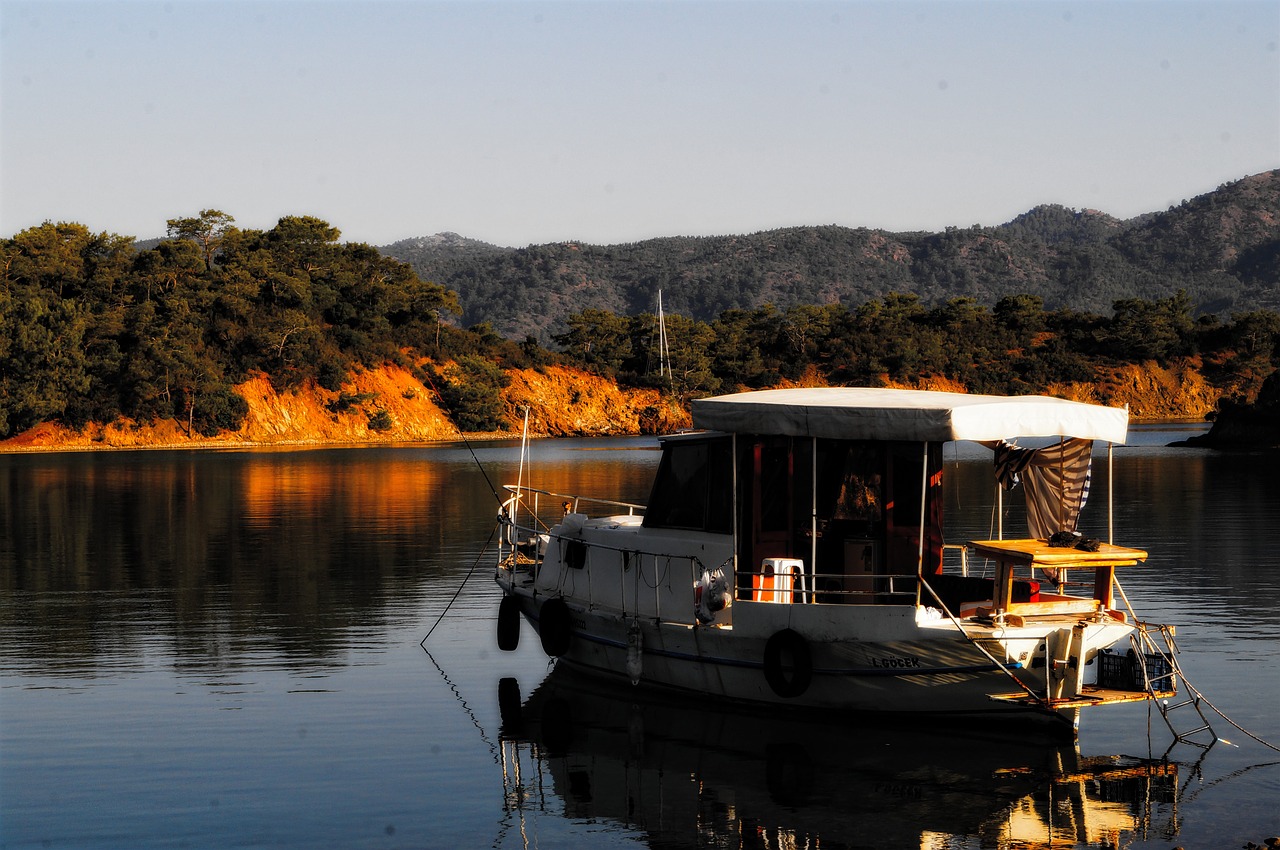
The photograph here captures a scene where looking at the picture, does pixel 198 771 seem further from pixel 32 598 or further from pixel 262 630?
pixel 32 598

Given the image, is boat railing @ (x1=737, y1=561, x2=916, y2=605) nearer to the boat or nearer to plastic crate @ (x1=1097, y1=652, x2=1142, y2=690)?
the boat

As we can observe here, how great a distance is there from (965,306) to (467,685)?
16934cm

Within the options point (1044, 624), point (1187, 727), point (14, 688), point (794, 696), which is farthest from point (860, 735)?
point (14, 688)

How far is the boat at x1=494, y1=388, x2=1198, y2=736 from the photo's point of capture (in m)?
16.9

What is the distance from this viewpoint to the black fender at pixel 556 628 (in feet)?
70.3

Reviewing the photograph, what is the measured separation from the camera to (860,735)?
1758cm

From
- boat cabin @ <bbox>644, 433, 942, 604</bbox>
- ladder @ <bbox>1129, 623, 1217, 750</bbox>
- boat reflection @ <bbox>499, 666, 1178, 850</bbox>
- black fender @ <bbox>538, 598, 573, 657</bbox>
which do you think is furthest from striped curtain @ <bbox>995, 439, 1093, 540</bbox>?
black fender @ <bbox>538, 598, 573, 657</bbox>

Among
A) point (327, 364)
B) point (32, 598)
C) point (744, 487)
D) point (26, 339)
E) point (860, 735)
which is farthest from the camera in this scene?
point (327, 364)

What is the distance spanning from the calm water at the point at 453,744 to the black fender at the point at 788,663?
64cm

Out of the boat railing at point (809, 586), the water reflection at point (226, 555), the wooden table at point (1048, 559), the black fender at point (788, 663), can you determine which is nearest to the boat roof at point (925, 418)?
the wooden table at point (1048, 559)

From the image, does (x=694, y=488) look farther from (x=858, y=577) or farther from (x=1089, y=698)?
(x=1089, y=698)

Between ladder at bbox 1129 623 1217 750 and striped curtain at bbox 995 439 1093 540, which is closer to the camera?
ladder at bbox 1129 623 1217 750

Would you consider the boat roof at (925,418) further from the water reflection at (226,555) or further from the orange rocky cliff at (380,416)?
the orange rocky cliff at (380,416)

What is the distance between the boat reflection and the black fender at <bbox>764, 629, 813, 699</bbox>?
0.64m
